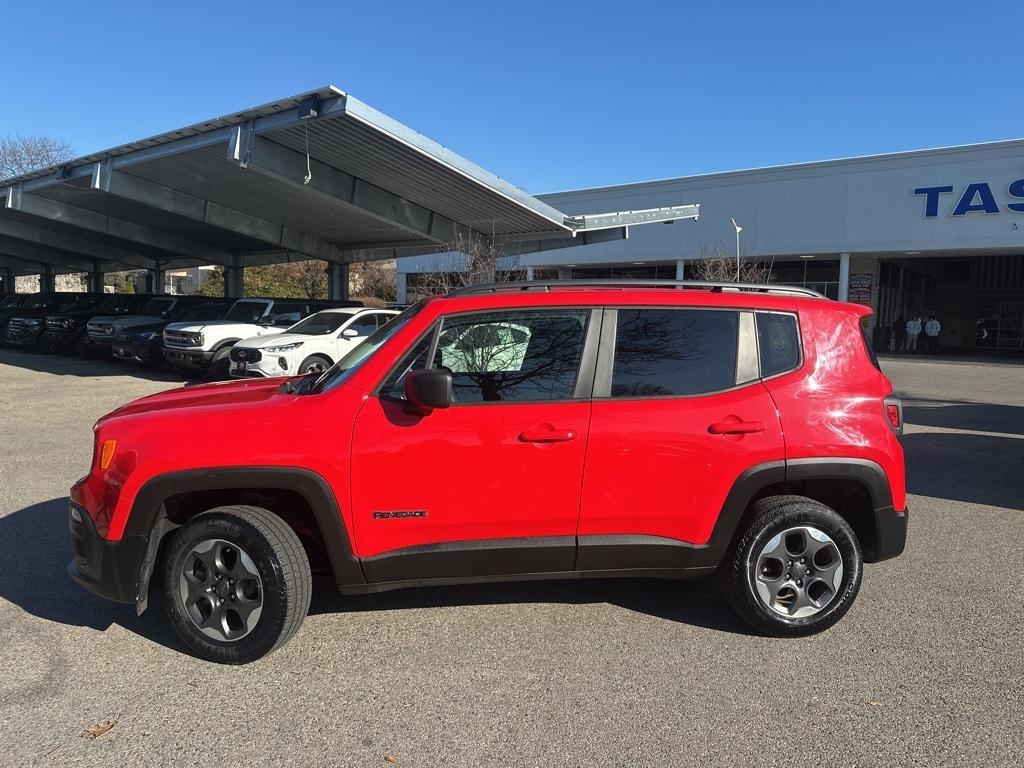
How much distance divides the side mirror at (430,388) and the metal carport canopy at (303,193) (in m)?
9.67

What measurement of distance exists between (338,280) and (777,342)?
2355 cm

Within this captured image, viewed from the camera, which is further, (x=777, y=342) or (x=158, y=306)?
(x=158, y=306)

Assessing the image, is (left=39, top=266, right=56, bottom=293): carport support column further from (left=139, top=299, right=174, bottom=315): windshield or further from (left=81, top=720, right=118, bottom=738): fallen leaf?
(left=81, top=720, right=118, bottom=738): fallen leaf

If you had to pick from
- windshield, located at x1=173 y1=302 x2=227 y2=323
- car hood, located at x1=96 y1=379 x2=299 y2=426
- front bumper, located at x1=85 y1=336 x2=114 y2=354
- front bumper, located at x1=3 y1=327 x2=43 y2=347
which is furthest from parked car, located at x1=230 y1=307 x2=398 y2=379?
front bumper, located at x1=3 y1=327 x2=43 y2=347

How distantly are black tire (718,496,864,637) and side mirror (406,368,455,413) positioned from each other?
1701 millimetres

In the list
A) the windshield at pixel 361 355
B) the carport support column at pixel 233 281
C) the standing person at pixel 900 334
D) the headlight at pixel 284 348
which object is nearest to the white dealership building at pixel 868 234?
the standing person at pixel 900 334

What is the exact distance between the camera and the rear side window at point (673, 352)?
3.57 m

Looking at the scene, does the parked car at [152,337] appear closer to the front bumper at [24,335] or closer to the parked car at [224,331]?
the parked car at [224,331]

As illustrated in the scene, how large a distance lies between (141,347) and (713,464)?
15372mm

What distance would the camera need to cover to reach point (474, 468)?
11.0 ft

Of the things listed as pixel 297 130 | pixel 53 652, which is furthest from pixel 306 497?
pixel 297 130

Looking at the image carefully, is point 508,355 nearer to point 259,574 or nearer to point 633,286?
point 633,286

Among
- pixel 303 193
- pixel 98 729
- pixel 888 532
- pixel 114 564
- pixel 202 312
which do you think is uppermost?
pixel 303 193

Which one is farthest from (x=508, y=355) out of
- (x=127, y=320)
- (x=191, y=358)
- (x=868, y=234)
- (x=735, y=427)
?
(x=868, y=234)
